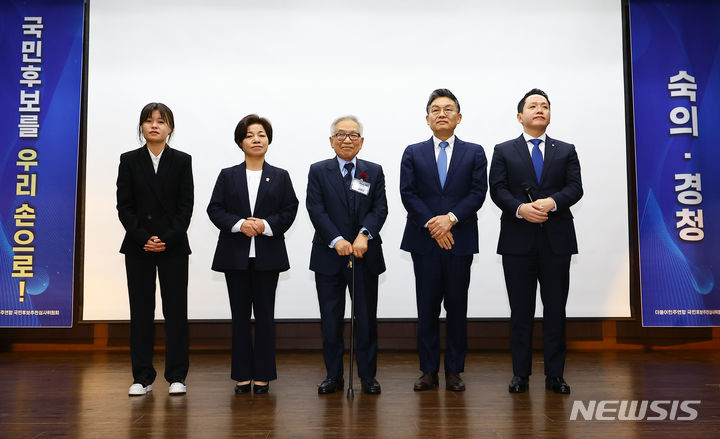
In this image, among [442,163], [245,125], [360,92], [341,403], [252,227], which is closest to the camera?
[341,403]

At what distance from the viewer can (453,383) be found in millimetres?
3152

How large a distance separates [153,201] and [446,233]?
1.69 meters

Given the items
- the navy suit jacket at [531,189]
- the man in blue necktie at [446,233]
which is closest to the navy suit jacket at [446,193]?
the man in blue necktie at [446,233]

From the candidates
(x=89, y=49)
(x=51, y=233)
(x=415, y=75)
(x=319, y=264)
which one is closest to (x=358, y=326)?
(x=319, y=264)

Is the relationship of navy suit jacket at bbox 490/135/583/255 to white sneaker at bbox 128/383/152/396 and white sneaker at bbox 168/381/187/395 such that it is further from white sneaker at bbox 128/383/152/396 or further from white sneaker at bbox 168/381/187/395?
white sneaker at bbox 128/383/152/396

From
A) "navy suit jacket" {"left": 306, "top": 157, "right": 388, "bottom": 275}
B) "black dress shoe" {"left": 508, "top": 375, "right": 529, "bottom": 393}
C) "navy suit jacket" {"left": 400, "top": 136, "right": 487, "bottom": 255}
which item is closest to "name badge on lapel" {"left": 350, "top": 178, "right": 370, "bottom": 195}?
"navy suit jacket" {"left": 306, "top": 157, "right": 388, "bottom": 275}

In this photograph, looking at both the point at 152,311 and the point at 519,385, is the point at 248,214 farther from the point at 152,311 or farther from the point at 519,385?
the point at 519,385

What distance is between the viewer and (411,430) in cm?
242

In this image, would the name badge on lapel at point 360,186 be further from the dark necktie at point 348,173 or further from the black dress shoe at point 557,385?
the black dress shoe at point 557,385

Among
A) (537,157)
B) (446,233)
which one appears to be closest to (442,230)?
(446,233)

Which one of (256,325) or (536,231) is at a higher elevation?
(536,231)

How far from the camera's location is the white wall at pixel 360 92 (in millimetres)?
4793

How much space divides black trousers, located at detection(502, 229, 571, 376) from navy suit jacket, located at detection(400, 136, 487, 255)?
0.32 metres

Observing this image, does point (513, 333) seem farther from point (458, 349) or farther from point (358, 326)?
point (358, 326)
